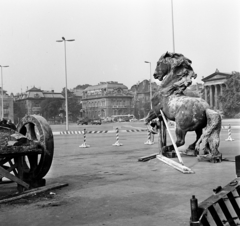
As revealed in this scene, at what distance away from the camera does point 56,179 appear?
853 centimetres

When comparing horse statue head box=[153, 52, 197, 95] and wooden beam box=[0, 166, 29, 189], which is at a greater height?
horse statue head box=[153, 52, 197, 95]

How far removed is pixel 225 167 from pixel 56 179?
412cm

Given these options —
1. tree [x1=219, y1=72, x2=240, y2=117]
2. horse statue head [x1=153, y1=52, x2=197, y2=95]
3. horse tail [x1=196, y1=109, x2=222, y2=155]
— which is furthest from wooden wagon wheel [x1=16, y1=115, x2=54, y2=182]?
tree [x1=219, y1=72, x2=240, y2=117]

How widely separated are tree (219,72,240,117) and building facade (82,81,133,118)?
147 ft

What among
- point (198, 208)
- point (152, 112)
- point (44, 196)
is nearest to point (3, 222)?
point (44, 196)

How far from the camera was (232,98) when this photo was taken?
2854 inches

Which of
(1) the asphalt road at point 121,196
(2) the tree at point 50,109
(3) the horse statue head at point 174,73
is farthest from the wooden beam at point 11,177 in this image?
(2) the tree at point 50,109

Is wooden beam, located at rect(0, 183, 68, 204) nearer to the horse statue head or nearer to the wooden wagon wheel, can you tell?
the wooden wagon wheel

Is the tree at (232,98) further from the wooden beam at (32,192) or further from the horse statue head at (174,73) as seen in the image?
the wooden beam at (32,192)

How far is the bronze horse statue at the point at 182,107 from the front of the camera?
10.3 m

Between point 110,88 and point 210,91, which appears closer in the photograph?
point 210,91

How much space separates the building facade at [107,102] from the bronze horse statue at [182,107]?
102 m

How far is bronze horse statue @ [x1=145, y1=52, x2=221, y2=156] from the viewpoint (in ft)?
33.9

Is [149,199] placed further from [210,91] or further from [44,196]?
[210,91]
